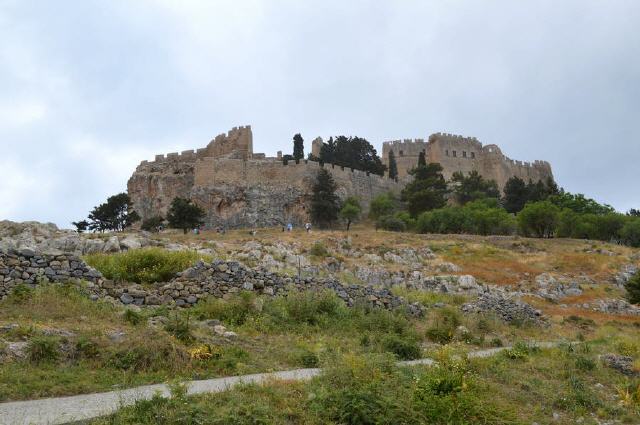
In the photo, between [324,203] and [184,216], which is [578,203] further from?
[184,216]

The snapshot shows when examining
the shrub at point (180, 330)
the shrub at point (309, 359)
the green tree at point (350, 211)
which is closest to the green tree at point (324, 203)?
the green tree at point (350, 211)

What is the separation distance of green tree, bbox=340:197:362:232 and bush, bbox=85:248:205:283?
116 feet

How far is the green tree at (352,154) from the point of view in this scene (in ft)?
202

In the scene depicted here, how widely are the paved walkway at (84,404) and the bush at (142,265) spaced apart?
18.6ft

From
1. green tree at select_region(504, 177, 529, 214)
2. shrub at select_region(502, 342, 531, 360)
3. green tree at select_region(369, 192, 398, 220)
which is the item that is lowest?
shrub at select_region(502, 342, 531, 360)

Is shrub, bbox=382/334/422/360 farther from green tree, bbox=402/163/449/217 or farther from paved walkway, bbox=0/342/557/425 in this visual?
green tree, bbox=402/163/449/217

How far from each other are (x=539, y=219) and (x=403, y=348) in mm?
40672

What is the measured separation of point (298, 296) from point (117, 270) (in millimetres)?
Result: 4163

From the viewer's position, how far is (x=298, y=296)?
1374 centimetres

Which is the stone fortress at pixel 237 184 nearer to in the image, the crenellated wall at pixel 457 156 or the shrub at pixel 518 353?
the crenellated wall at pixel 457 156

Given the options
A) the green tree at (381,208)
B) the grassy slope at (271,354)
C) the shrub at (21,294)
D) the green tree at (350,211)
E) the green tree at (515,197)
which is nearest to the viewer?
the grassy slope at (271,354)

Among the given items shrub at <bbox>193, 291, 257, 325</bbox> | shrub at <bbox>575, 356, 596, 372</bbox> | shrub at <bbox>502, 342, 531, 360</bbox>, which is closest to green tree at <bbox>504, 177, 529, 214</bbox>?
shrub at <bbox>502, 342, 531, 360</bbox>

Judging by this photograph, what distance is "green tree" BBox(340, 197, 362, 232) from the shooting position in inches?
1949

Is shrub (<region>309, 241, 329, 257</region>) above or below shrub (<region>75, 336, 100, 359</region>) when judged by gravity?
above
